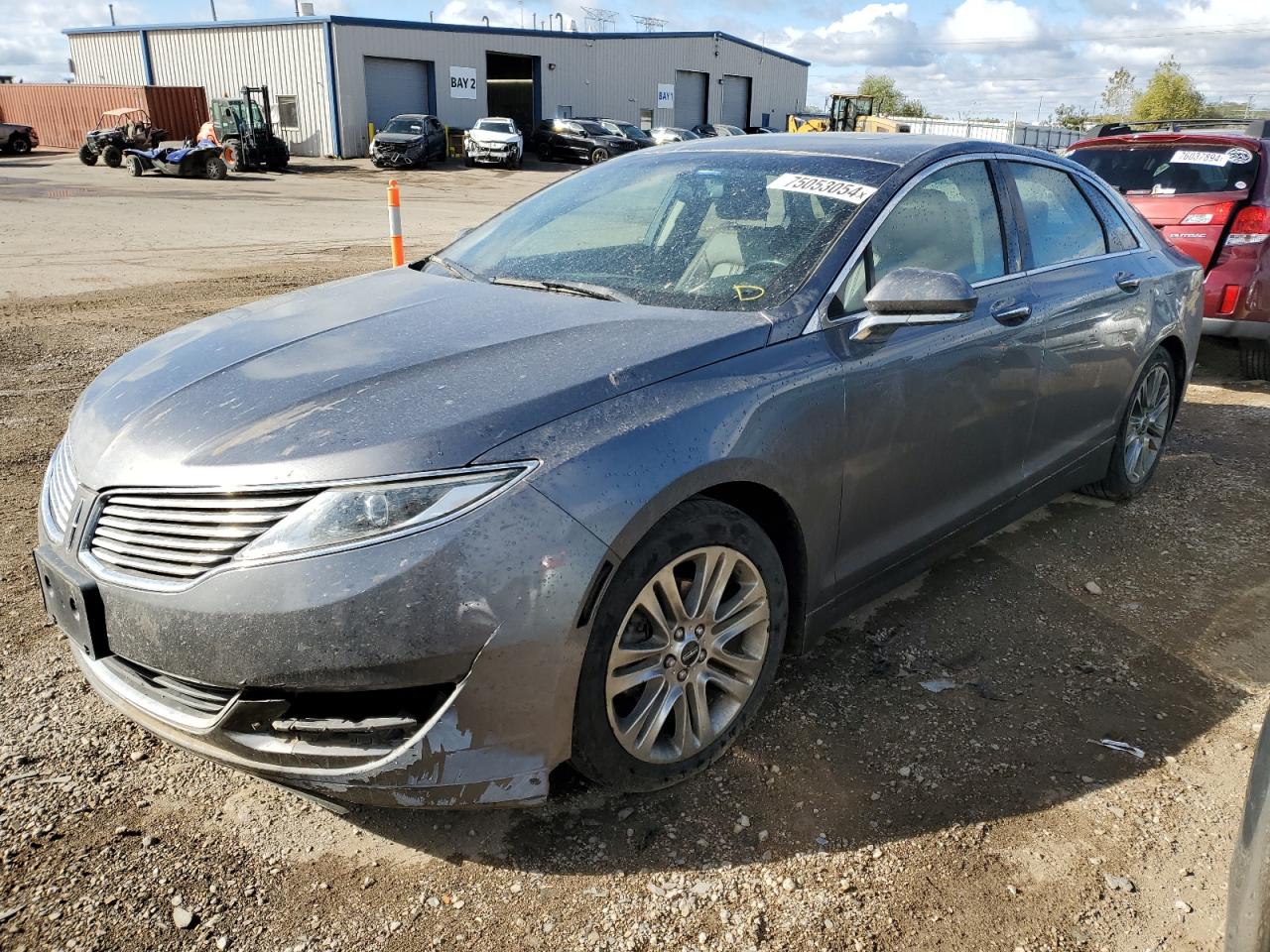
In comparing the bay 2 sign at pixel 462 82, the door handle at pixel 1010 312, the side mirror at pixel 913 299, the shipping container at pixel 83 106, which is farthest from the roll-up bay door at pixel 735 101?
the side mirror at pixel 913 299

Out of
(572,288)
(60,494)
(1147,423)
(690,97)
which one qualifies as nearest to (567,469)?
(572,288)

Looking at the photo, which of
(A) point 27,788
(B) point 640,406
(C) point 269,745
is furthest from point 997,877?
(A) point 27,788

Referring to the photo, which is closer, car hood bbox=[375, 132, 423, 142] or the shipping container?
car hood bbox=[375, 132, 423, 142]

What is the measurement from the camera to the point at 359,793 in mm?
2092

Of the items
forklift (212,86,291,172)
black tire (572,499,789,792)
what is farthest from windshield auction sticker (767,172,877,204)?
forklift (212,86,291,172)

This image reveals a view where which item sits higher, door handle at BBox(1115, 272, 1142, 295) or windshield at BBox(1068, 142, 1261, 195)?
windshield at BBox(1068, 142, 1261, 195)

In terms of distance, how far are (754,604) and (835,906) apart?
767mm

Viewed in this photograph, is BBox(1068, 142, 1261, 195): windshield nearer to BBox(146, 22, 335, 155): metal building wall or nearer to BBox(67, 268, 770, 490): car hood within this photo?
BBox(67, 268, 770, 490): car hood

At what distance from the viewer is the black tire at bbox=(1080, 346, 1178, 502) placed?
→ 447 centimetres

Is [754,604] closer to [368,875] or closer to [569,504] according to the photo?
[569,504]

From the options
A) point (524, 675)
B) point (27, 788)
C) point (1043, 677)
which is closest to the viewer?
point (524, 675)

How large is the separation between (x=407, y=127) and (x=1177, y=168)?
29.1 metres

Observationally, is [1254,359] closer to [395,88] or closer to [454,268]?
[454,268]

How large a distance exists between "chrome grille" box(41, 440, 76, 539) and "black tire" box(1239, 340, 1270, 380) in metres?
7.48
